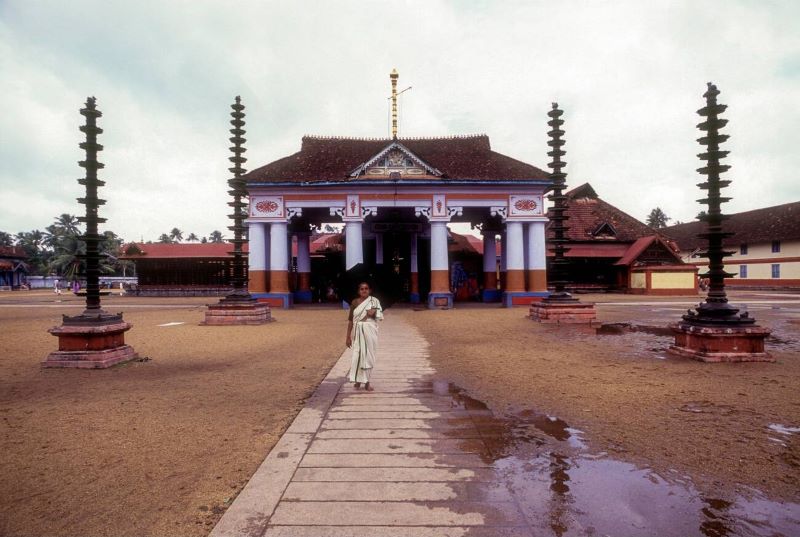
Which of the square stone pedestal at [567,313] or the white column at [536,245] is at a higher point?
the white column at [536,245]

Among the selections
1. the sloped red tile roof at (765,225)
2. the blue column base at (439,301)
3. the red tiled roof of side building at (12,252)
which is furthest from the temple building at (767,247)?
the red tiled roof of side building at (12,252)

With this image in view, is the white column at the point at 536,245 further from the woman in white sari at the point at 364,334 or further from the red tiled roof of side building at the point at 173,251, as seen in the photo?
the red tiled roof of side building at the point at 173,251

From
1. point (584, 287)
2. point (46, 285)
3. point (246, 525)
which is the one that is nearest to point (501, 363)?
point (246, 525)

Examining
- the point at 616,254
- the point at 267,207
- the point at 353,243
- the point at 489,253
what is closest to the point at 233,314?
the point at 353,243

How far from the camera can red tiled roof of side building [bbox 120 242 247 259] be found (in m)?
33.6

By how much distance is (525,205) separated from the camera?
20625 millimetres

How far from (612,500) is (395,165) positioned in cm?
1890

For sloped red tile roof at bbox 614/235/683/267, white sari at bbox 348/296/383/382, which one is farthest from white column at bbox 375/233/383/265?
white sari at bbox 348/296/383/382

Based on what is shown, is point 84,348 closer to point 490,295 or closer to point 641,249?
point 490,295

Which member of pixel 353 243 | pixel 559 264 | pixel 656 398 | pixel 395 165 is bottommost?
pixel 656 398

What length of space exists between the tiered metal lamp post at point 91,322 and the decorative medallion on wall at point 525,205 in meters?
16.5

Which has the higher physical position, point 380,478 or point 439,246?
point 439,246

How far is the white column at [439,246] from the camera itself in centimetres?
2022

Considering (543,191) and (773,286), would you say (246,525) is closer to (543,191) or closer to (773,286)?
(543,191)
